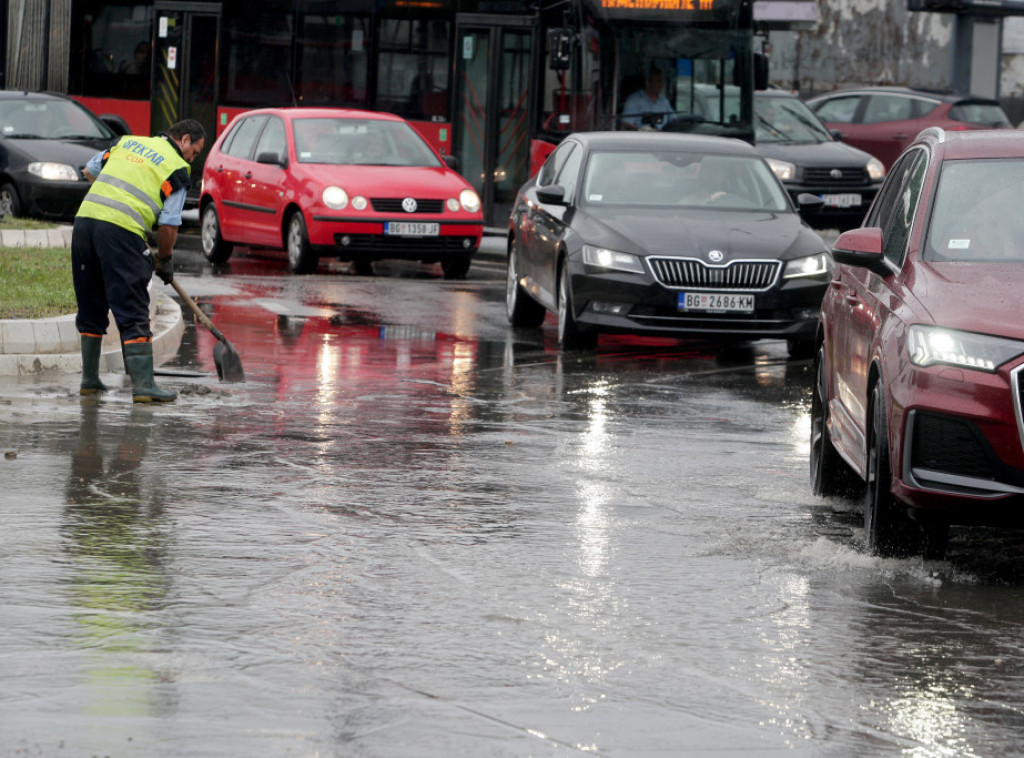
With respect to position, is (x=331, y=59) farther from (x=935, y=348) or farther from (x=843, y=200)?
(x=935, y=348)

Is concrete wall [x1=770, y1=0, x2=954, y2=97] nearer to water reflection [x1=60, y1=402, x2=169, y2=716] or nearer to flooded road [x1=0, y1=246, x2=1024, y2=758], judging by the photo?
flooded road [x1=0, y1=246, x2=1024, y2=758]

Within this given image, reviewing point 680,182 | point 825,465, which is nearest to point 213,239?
point 680,182

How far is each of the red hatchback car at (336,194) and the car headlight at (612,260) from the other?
19.6 feet

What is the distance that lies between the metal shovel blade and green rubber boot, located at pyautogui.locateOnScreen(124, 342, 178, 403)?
88cm

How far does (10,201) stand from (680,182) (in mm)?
11024

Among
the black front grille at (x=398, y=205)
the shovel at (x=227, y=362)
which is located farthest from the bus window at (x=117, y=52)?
the shovel at (x=227, y=362)

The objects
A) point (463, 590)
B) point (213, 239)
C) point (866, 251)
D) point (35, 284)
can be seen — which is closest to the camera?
point (463, 590)

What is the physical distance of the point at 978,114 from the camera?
104 feet

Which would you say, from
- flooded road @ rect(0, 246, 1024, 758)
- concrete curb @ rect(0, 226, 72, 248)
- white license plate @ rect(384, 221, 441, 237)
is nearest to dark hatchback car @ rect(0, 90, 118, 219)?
concrete curb @ rect(0, 226, 72, 248)

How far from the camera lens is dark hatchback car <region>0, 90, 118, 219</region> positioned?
23750mm

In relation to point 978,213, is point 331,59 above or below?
above

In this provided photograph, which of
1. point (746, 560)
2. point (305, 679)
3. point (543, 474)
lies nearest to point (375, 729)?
point (305, 679)

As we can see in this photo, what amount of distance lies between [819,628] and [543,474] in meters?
3.13

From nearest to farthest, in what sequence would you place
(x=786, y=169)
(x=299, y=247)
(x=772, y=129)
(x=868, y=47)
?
(x=299, y=247) < (x=786, y=169) < (x=772, y=129) < (x=868, y=47)
